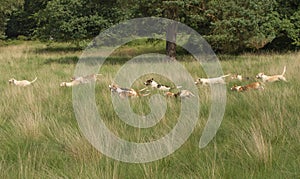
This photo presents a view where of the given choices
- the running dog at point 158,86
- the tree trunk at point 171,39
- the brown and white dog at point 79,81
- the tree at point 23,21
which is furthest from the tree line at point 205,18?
the tree at point 23,21

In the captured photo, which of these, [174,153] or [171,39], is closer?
[174,153]

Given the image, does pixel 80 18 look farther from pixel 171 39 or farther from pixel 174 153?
pixel 174 153

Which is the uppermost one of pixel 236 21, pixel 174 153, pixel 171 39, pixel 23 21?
pixel 236 21

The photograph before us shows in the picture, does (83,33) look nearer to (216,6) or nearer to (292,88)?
(216,6)

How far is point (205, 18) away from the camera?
52.9ft

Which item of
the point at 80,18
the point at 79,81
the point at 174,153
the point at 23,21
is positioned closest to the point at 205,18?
the point at 80,18

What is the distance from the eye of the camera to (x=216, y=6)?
1553 cm

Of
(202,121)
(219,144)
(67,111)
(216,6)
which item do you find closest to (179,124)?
(202,121)

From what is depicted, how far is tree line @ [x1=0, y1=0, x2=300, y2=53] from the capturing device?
50.1 ft

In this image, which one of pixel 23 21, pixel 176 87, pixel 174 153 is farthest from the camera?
pixel 23 21

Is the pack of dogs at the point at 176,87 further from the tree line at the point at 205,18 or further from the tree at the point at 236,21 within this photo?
the tree line at the point at 205,18

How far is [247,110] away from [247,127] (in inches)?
44.1

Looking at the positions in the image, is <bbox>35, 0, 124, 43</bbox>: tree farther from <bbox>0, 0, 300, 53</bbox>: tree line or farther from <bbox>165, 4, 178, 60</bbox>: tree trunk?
<bbox>165, 4, 178, 60</bbox>: tree trunk

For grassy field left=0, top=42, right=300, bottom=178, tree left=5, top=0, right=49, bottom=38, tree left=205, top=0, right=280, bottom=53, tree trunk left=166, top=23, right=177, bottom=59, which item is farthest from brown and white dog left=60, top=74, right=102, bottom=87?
tree left=5, top=0, right=49, bottom=38
